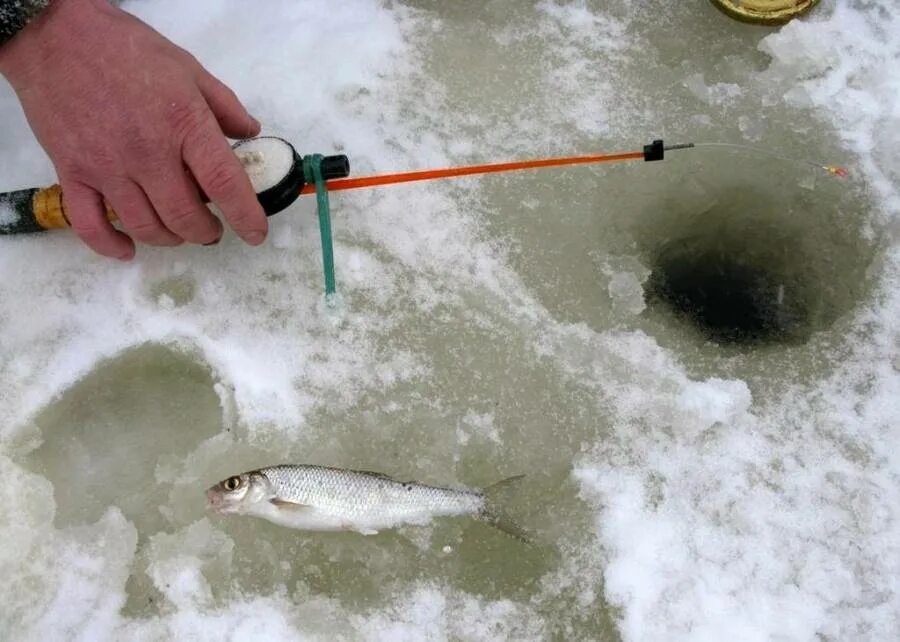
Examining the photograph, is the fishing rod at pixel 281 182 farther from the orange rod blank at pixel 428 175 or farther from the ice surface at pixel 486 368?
the ice surface at pixel 486 368

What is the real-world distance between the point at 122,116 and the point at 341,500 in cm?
107

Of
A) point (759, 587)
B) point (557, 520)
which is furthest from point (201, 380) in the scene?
point (759, 587)

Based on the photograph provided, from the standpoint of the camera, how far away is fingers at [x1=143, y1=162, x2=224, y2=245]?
193 centimetres

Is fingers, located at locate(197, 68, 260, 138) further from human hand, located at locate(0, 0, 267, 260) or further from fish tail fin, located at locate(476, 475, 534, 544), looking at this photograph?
fish tail fin, located at locate(476, 475, 534, 544)

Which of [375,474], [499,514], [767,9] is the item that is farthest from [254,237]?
[767,9]

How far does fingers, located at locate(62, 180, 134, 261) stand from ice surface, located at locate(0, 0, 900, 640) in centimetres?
20

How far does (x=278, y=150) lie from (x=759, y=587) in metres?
1.64

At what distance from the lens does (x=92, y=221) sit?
6.67 feet

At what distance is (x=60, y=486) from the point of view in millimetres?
2064

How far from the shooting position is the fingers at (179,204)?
6.33ft

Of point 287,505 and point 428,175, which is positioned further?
point 428,175

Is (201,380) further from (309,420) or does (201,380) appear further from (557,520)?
(557,520)

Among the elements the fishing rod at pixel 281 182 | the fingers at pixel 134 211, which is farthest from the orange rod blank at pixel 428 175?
the fingers at pixel 134 211

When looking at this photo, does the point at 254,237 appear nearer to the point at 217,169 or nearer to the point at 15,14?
the point at 217,169
